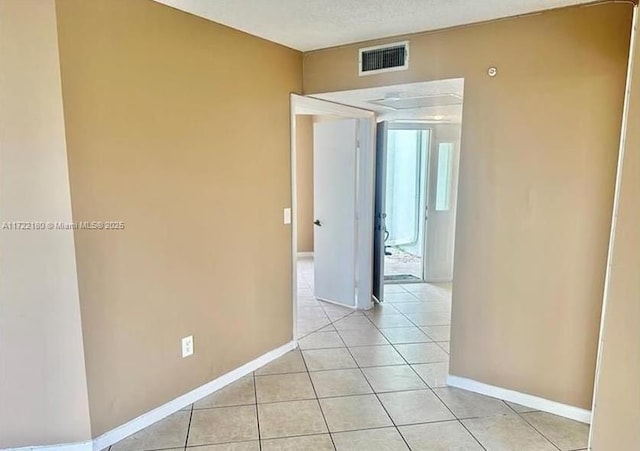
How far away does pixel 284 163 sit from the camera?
320 cm

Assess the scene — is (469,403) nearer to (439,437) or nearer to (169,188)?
(439,437)

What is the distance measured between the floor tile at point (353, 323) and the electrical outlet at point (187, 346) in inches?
65.3

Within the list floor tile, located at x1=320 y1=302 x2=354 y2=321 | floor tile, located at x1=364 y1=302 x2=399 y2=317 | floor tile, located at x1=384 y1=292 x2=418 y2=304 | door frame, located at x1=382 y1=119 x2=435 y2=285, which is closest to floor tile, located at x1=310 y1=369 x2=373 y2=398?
floor tile, located at x1=320 y1=302 x2=354 y2=321

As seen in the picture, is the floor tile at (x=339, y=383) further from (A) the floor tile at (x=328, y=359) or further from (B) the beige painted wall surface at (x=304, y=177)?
(B) the beige painted wall surface at (x=304, y=177)

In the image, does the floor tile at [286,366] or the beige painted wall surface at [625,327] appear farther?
the floor tile at [286,366]

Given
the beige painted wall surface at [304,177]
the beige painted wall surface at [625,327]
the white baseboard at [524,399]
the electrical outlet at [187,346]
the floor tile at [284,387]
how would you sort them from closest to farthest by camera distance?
the beige painted wall surface at [625,327] < the white baseboard at [524,399] < the electrical outlet at [187,346] < the floor tile at [284,387] < the beige painted wall surface at [304,177]

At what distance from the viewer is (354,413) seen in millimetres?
2561

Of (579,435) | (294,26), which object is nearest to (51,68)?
(294,26)

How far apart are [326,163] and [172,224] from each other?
2288 mm

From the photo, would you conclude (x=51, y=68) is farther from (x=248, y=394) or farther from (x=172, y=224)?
(x=248, y=394)

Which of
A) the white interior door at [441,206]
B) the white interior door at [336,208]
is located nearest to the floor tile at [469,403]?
the white interior door at [336,208]

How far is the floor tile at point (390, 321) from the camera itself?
403 centimetres

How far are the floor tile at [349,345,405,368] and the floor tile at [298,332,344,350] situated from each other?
18 cm

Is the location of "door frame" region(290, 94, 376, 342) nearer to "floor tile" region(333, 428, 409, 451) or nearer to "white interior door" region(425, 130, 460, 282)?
"white interior door" region(425, 130, 460, 282)
